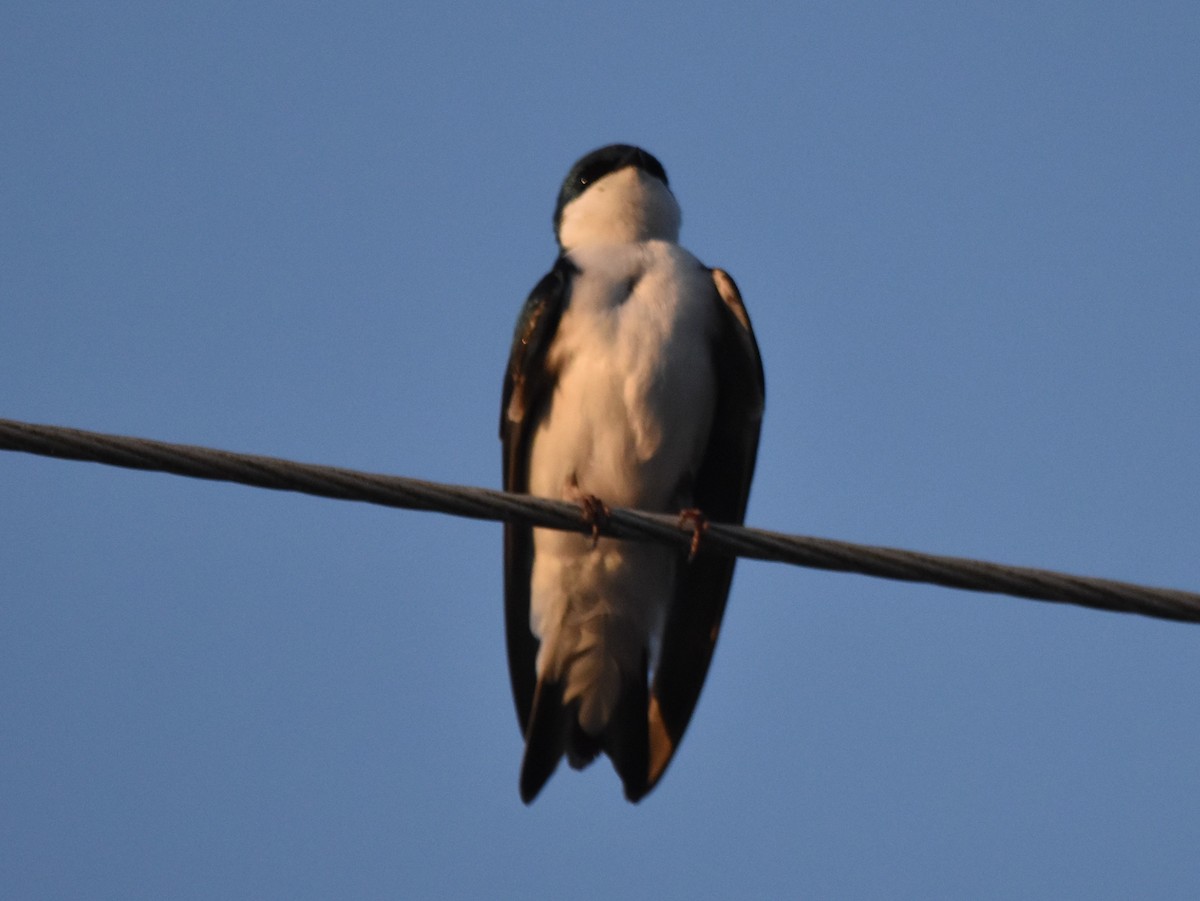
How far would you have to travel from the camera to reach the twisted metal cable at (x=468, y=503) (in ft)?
12.0

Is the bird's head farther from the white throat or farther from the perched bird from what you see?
the perched bird

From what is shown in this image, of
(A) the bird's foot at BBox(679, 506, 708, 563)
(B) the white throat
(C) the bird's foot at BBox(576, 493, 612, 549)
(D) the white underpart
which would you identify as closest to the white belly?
(D) the white underpart

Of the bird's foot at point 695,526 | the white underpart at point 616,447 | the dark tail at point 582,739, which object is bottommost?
the dark tail at point 582,739

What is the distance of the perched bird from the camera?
6.03 meters

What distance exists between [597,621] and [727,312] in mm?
1176

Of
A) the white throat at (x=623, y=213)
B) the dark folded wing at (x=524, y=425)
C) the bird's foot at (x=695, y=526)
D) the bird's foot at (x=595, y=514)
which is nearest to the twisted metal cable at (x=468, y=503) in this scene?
the bird's foot at (x=695, y=526)

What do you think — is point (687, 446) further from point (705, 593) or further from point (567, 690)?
point (567, 690)

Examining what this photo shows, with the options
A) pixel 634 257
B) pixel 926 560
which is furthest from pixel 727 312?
pixel 926 560

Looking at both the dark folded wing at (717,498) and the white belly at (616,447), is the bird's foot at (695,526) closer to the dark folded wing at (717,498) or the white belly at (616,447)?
the white belly at (616,447)

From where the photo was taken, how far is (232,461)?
366 centimetres

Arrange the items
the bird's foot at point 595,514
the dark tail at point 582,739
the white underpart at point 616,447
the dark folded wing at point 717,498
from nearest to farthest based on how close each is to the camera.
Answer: the bird's foot at point 595,514, the dark tail at point 582,739, the white underpart at point 616,447, the dark folded wing at point 717,498

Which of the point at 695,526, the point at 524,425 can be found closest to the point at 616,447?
the point at 524,425

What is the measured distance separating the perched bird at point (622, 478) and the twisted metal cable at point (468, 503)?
213 centimetres

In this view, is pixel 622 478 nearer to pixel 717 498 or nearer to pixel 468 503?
pixel 717 498
